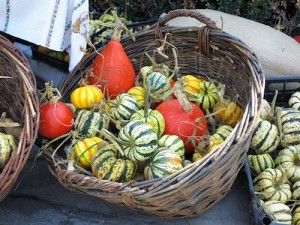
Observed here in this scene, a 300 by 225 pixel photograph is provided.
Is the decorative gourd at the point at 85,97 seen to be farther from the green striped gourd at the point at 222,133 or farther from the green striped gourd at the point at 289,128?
the green striped gourd at the point at 289,128

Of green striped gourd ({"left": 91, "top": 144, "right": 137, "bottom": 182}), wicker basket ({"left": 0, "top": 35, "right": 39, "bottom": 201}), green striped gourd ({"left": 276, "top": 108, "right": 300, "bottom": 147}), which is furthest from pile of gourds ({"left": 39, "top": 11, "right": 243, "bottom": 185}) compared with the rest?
green striped gourd ({"left": 276, "top": 108, "right": 300, "bottom": 147})

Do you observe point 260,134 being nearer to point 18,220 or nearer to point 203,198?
point 203,198

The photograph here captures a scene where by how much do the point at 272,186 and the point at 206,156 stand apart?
572 mm

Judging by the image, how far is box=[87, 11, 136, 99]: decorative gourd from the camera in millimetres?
2502

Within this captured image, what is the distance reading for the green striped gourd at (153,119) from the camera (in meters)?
2.21

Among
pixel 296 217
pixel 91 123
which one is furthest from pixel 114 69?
pixel 296 217

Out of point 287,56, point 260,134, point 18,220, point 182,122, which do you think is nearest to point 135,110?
point 182,122

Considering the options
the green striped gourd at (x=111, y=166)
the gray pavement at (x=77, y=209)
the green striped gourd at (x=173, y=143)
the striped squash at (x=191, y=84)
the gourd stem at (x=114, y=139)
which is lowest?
the gray pavement at (x=77, y=209)

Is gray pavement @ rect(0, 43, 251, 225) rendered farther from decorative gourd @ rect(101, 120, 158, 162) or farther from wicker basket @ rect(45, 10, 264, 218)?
decorative gourd @ rect(101, 120, 158, 162)

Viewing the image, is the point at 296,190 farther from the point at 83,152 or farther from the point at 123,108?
the point at 83,152

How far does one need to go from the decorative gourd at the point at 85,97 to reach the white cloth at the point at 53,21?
258 millimetres

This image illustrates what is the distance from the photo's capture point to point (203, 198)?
2.07 meters

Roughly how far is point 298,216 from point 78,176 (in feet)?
3.22

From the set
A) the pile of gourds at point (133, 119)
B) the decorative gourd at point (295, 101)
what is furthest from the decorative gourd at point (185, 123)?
the decorative gourd at point (295, 101)
